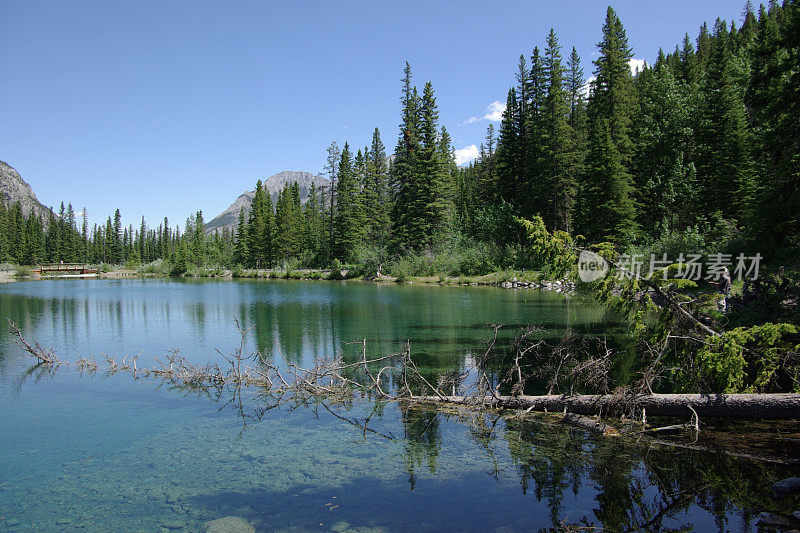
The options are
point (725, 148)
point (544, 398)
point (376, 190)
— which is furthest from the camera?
point (376, 190)

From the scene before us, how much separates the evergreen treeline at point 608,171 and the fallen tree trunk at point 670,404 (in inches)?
274

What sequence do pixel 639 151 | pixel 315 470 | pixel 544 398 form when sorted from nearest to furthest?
pixel 315 470
pixel 544 398
pixel 639 151

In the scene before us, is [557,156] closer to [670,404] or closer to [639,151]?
[639,151]

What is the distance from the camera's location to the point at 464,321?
21000 mm

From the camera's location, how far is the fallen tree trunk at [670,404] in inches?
305

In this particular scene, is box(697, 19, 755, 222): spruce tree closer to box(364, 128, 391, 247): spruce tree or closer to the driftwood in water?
the driftwood in water

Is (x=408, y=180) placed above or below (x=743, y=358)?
above

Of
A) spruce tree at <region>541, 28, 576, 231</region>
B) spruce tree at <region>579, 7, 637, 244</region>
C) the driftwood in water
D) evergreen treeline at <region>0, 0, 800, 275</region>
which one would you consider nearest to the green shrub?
the driftwood in water

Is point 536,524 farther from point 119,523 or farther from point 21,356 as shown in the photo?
point 21,356

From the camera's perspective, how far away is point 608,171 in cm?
3353

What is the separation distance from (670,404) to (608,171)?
29.1 m

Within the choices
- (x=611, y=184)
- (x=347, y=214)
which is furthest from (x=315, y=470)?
(x=347, y=214)

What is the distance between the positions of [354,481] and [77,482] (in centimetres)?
419

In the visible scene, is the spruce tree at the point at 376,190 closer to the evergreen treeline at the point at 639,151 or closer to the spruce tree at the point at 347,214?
the spruce tree at the point at 347,214
